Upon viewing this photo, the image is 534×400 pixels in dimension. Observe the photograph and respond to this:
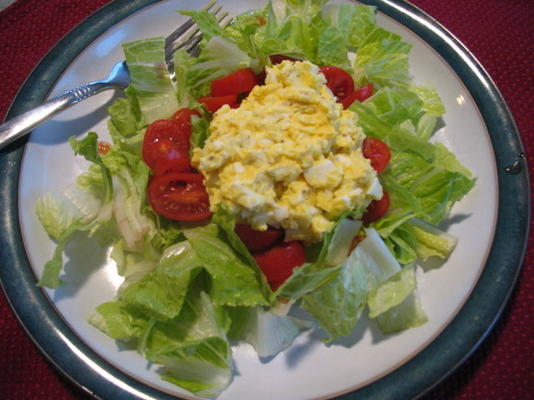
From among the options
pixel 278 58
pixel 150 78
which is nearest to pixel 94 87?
pixel 150 78

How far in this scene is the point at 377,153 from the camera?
229cm

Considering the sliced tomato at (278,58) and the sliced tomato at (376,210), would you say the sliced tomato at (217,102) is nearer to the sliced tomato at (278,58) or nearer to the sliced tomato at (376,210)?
the sliced tomato at (278,58)

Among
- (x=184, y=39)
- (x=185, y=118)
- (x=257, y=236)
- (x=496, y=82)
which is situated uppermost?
(x=184, y=39)

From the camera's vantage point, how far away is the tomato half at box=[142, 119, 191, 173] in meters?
2.29

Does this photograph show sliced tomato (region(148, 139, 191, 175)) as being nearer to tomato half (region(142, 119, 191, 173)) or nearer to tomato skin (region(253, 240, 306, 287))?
tomato half (region(142, 119, 191, 173))

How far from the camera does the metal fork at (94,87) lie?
237cm

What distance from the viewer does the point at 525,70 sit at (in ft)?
9.98

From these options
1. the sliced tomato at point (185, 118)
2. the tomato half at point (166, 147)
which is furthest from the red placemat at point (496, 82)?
the sliced tomato at point (185, 118)

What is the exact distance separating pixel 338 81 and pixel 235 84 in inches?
23.6

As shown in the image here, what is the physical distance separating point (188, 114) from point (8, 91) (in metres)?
1.38

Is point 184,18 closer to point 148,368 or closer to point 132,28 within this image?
point 132,28

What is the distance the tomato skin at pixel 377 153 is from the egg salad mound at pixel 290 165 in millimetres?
97

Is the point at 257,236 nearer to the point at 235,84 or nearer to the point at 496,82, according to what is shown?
the point at 235,84

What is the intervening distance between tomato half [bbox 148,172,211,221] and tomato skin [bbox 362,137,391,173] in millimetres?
847
